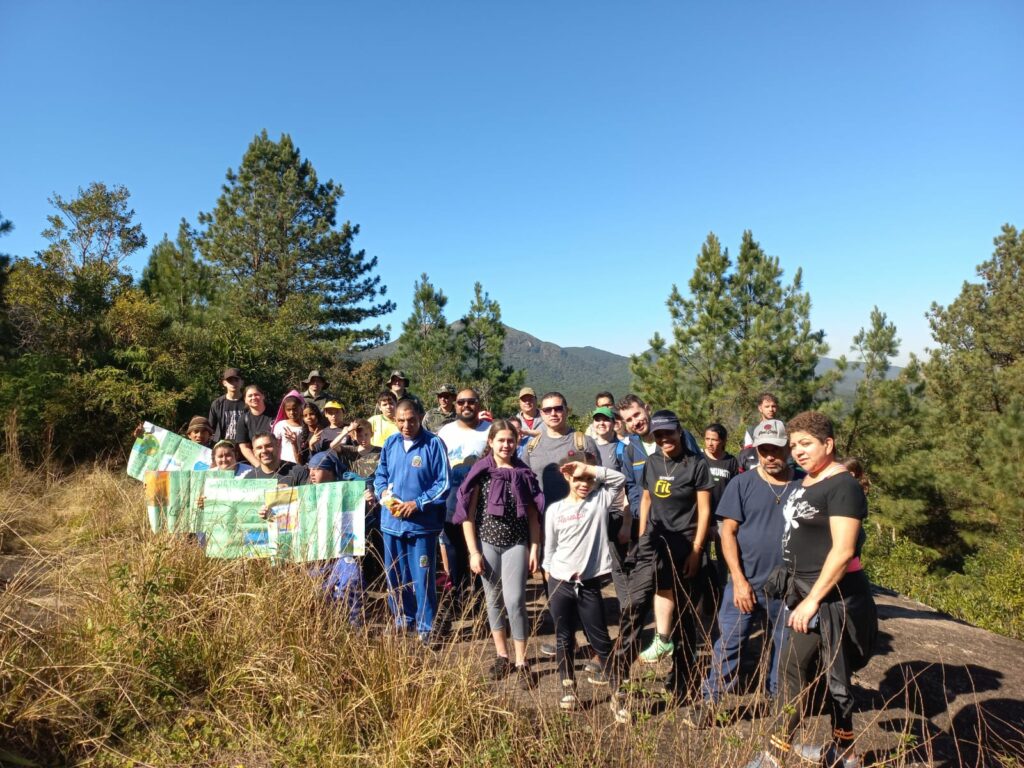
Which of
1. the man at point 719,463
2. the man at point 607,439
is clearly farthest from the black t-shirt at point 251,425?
the man at point 719,463

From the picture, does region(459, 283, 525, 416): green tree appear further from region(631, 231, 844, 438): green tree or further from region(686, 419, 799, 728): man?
region(686, 419, 799, 728): man

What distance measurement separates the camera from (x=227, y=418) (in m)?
5.61

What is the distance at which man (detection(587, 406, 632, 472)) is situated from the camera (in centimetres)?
470

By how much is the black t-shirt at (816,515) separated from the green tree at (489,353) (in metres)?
22.3

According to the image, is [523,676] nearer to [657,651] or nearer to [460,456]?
[657,651]

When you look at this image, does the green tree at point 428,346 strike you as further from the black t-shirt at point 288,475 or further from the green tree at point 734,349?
the black t-shirt at point 288,475

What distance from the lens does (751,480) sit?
10.3 feet

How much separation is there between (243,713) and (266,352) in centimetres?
1178

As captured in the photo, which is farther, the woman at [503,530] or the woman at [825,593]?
the woman at [503,530]

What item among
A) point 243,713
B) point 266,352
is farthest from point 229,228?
point 243,713

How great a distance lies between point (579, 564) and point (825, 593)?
1.25 metres

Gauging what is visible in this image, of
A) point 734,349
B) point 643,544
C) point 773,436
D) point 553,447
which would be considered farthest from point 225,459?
point 734,349

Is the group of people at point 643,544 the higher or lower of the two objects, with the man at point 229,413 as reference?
lower

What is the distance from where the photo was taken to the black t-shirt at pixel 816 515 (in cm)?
233
